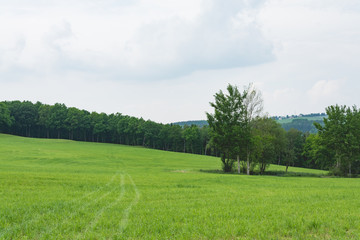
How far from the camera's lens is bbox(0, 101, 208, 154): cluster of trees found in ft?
422

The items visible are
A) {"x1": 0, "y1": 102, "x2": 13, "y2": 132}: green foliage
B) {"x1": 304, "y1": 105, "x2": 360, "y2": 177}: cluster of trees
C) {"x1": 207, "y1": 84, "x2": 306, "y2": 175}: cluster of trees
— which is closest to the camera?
{"x1": 207, "y1": 84, "x2": 306, "y2": 175}: cluster of trees

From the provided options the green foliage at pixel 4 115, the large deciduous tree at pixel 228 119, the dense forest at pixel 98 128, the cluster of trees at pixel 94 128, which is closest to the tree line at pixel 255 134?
the large deciduous tree at pixel 228 119

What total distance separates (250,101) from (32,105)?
122782 mm

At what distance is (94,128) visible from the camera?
13112cm

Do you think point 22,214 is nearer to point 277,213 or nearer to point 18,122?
point 277,213

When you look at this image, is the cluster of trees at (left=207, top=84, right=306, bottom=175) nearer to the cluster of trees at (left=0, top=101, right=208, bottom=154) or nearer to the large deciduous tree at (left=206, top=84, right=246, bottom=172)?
the large deciduous tree at (left=206, top=84, right=246, bottom=172)

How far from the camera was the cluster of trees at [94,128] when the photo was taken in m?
129

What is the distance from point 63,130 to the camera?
137 meters

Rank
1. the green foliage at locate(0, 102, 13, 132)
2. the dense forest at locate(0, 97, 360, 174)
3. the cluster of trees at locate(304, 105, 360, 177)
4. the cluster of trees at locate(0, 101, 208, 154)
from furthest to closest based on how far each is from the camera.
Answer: the cluster of trees at locate(0, 101, 208, 154)
the dense forest at locate(0, 97, 360, 174)
the green foliage at locate(0, 102, 13, 132)
the cluster of trees at locate(304, 105, 360, 177)

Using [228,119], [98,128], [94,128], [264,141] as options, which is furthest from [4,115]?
[264,141]

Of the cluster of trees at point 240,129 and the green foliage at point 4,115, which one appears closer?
the cluster of trees at point 240,129

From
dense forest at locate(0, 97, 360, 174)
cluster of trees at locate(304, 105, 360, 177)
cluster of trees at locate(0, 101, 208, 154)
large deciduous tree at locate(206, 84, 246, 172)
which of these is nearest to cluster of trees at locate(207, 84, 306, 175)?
large deciduous tree at locate(206, 84, 246, 172)

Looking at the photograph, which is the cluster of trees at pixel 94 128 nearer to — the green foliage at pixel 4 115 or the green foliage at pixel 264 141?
the green foliage at pixel 4 115

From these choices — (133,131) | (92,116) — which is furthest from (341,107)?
(92,116)
